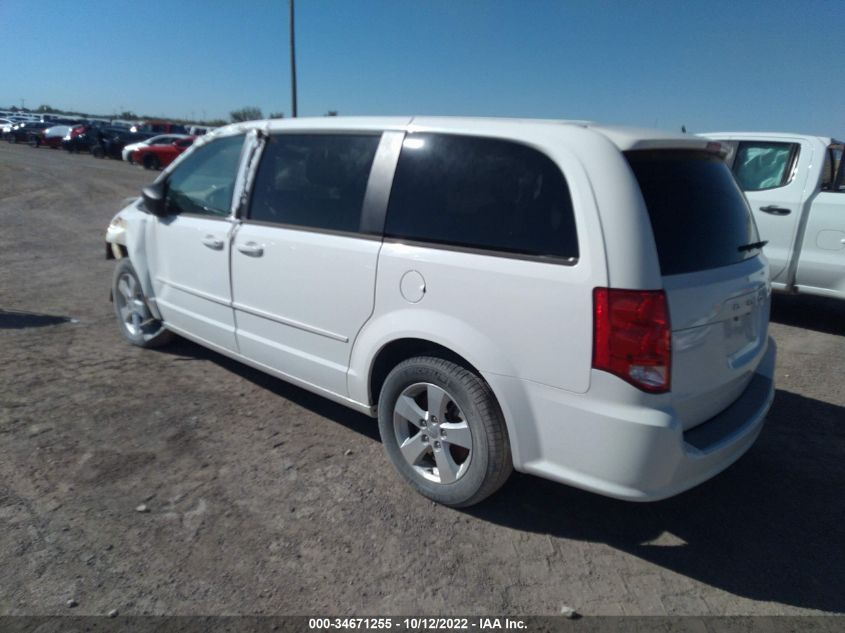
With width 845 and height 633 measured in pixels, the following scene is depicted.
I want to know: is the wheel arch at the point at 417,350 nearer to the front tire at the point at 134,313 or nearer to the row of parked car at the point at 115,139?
the front tire at the point at 134,313

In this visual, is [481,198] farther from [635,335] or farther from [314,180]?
[314,180]

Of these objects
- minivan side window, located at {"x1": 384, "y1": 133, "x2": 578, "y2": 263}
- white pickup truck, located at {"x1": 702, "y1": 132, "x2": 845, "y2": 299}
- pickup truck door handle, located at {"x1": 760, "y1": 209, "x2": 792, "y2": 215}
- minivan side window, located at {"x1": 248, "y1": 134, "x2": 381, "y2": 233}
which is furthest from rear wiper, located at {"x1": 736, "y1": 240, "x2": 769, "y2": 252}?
pickup truck door handle, located at {"x1": 760, "y1": 209, "x2": 792, "y2": 215}

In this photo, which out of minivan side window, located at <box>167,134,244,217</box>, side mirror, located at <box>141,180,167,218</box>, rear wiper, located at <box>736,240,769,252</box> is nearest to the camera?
rear wiper, located at <box>736,240,769,252</box>

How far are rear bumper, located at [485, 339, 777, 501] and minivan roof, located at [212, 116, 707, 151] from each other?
40.3 inches

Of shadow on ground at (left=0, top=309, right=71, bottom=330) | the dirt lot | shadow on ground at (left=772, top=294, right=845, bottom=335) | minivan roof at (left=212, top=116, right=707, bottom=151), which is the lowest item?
shadow on ground at (left=772, top=294, right=845, bottom=335)

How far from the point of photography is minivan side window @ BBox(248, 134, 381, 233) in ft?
11.3

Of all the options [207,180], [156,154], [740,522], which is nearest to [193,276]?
[207,180]

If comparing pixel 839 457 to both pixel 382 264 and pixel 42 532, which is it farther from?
pixel 42 532

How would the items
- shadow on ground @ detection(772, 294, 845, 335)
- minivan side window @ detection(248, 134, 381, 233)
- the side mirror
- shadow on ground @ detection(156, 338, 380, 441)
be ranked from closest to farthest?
minivan side window @ detection(248, 134, 381, 233) → shadow on ground @ detection(156, 338, 380, 441) → the side mirror → shadow on ground @ detection(772, 294, 845, 335)

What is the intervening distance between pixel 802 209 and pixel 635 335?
5169 mm

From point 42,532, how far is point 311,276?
5.70ft

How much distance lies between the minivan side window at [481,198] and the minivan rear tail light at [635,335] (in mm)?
265

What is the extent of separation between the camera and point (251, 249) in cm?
386

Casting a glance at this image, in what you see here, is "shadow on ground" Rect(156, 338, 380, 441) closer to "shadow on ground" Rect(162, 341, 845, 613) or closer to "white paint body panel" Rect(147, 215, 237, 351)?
"shadow on ground" Rect(162, 341, 845, 613)
